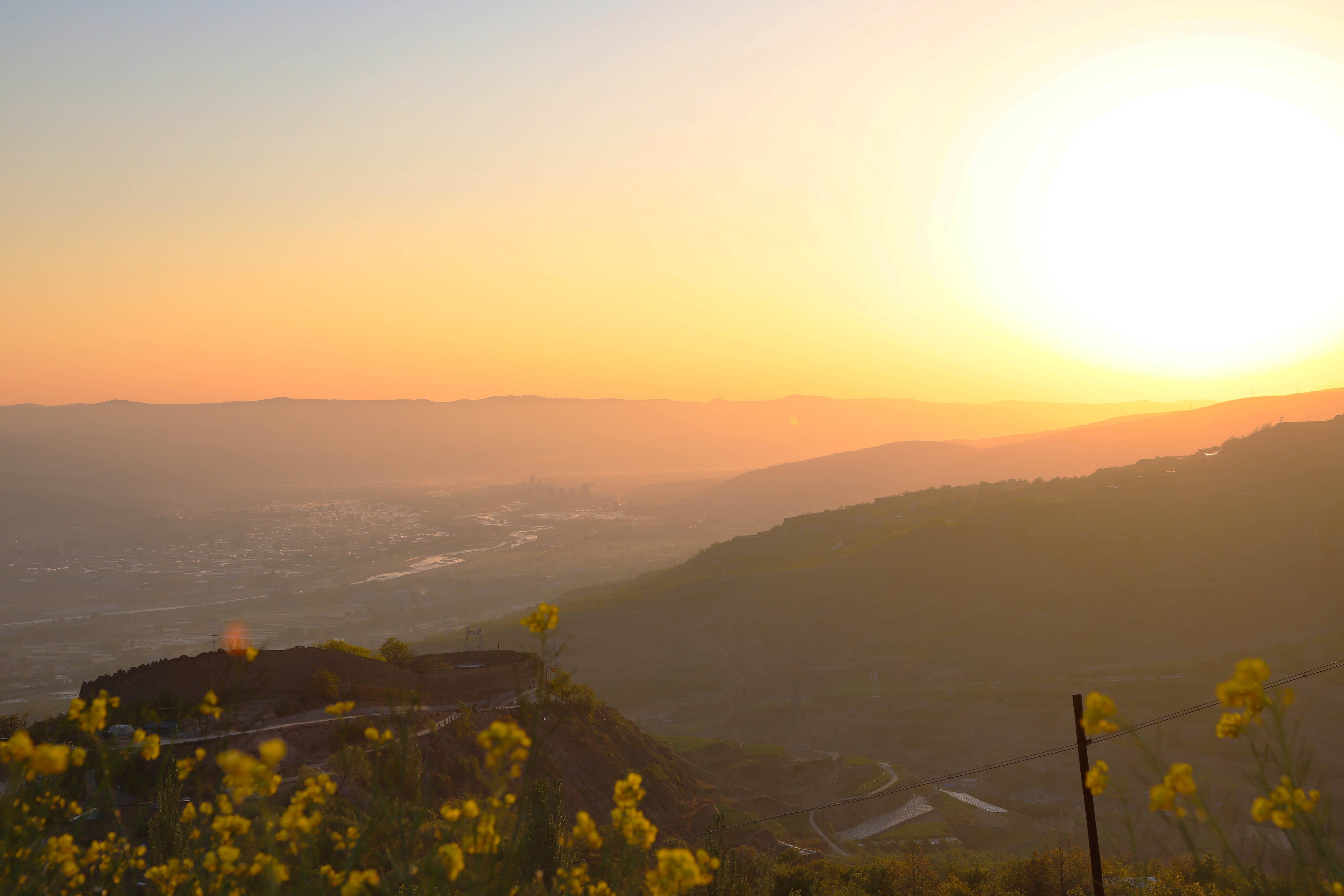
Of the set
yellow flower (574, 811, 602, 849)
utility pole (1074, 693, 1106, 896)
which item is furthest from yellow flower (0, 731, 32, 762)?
utility pole (1074, 693, 1106, 896)

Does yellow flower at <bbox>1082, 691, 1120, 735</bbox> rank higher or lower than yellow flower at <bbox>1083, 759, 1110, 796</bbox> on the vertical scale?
higher

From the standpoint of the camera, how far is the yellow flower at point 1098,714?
448cm

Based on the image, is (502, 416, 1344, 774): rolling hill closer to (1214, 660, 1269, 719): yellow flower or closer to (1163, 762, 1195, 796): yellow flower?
(1163, 762, 1195, 796): yellow flower

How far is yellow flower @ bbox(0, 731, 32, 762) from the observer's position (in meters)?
4.58

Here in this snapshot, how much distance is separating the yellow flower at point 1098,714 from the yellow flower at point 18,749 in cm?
578

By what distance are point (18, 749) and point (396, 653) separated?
42.3 m

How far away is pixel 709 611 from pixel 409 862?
317ft

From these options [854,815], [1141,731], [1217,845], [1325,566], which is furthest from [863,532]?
[1217,845]

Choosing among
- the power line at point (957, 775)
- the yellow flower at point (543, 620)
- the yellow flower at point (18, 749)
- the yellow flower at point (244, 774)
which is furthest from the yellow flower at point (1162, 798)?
the power line at point (957, 775)

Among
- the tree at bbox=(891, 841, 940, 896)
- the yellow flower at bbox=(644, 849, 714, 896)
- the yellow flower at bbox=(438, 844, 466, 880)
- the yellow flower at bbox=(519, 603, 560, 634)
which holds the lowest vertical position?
the tree at bbox=(891, 841, 940, 896)

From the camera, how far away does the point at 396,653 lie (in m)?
44.4

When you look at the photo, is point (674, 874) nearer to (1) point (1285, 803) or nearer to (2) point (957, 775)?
(1) point (1285, 803)

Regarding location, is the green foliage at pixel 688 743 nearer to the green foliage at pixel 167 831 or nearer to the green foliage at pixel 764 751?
the green foliage at pixel 764 751

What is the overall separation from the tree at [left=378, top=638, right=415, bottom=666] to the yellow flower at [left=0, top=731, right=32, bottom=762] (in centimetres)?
3923
